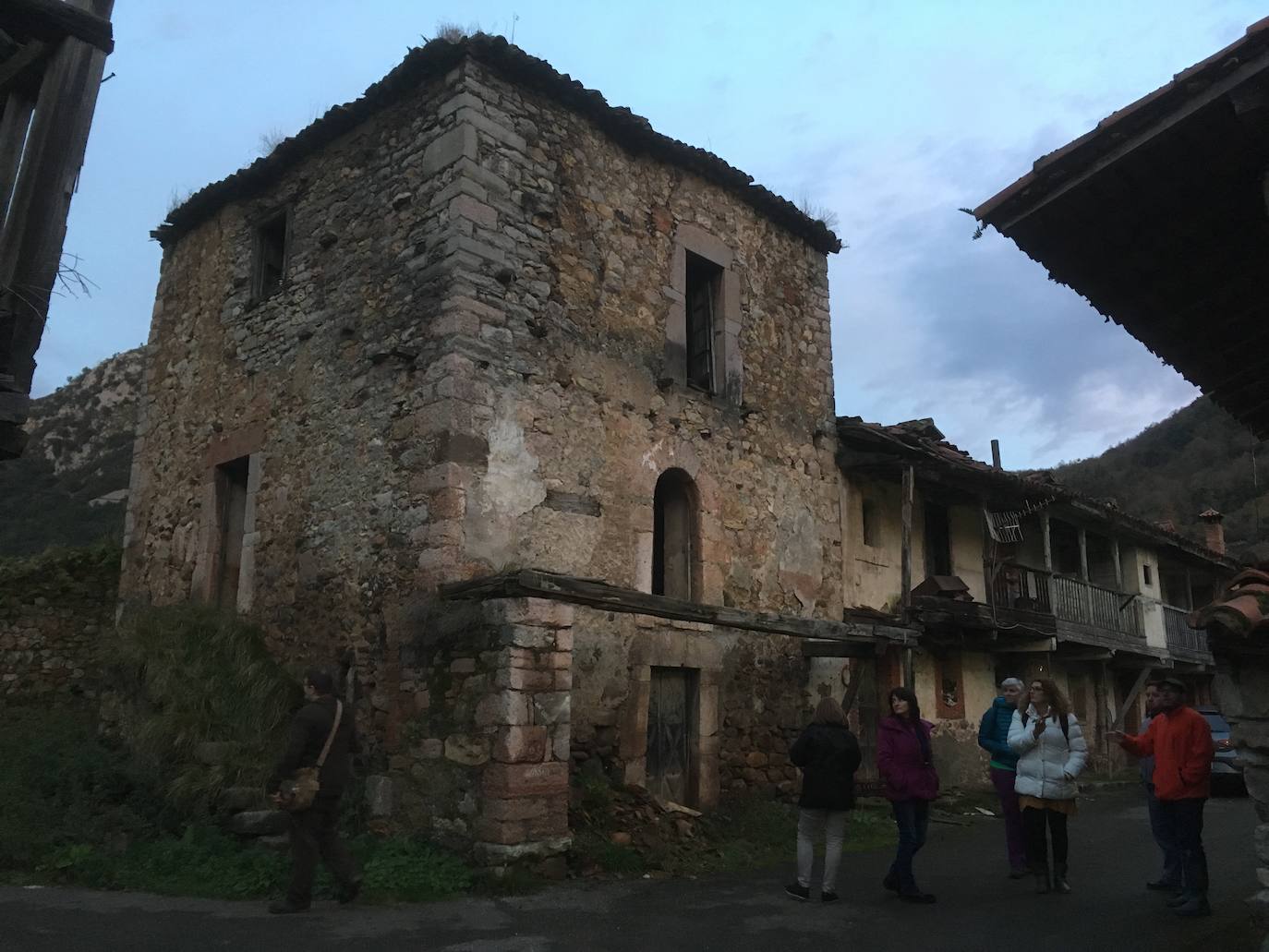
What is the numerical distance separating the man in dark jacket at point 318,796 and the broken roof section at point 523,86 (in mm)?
6435

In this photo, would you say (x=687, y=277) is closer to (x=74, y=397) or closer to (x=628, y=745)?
(x=628, y=745)

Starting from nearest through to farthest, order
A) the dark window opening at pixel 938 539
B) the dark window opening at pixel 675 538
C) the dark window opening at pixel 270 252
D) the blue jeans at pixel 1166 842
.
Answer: the blue jeans at pixel 1166 842, the dark window opening at pixel 675 538, the dark window opening at pixel 270 252, the dark window opening at pixel 938 539

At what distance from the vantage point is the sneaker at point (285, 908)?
627 centimetres

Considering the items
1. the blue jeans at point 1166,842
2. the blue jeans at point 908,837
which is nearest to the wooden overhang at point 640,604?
the blue jeans at point 908,837

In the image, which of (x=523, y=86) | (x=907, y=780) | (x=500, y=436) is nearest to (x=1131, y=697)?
(x=907, y=780)

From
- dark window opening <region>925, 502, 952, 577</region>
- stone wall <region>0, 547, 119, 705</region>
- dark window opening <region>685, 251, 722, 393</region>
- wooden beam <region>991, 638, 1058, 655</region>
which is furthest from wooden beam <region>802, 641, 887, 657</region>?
stone wall <region>0, 547, 119, 705</region>

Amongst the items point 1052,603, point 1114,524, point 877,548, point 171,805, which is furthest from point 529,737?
point 1114,524

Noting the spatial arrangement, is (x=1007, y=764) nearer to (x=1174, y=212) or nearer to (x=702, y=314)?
(x=1174, y=212)

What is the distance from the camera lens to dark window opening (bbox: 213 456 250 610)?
37.0 ft

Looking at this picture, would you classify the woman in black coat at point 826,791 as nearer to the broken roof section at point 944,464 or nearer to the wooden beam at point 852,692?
the wooden beam at point 852,692

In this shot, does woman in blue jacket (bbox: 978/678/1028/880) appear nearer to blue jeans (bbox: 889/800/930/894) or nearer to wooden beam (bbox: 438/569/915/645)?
blue jeans (bbox: 889/800/930/894)

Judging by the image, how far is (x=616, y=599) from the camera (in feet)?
27.5

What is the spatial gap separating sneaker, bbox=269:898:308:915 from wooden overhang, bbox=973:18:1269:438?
19.3 ft

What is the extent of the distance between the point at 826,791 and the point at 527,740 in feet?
7.48
